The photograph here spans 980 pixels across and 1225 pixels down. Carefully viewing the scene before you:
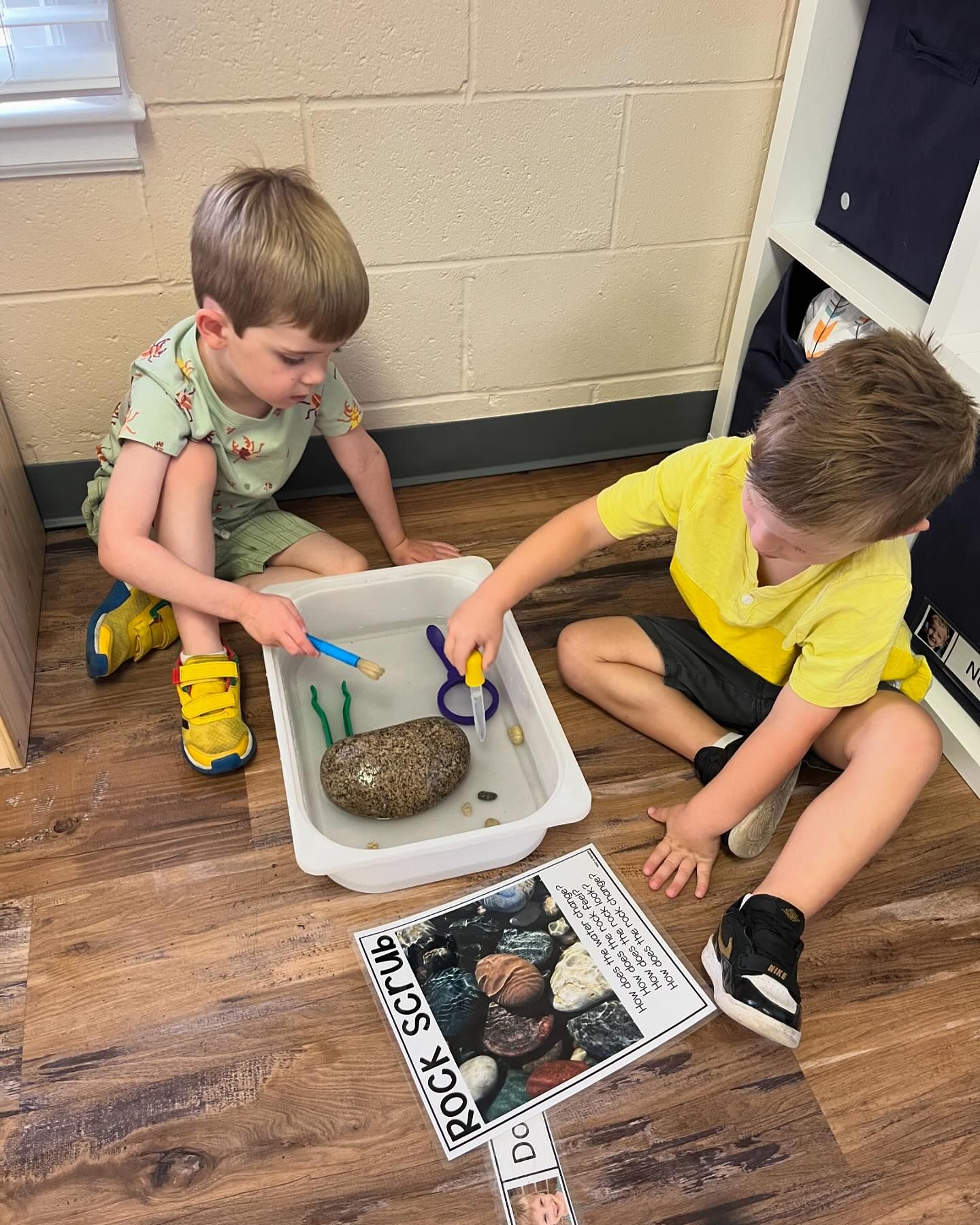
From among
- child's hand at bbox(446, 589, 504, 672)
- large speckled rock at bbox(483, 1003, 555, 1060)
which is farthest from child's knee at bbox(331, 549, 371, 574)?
large speckled rock at bbox(483, 1003, 555, 1060)

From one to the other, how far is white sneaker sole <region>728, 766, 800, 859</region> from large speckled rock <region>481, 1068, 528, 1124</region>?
1.04 ft

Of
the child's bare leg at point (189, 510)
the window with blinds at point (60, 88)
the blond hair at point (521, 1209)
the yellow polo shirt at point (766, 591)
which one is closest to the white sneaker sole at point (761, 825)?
the yellow polo shirt at point (766, 591)

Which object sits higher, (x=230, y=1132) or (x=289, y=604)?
(x=289, y=604)

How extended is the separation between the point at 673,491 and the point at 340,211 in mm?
566

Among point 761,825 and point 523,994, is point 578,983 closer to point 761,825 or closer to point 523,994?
point 523,994

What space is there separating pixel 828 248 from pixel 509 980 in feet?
3.24

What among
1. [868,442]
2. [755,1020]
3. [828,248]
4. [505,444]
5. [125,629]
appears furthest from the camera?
[505,444]

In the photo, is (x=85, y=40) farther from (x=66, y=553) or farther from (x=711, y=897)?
(x=711, y=897)

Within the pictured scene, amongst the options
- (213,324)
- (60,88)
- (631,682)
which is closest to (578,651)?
(631,682)

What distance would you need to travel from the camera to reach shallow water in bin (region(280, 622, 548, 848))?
104cm

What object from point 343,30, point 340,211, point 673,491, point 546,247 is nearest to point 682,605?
point 673,491

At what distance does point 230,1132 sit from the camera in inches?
32.5

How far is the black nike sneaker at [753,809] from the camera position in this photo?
3.31ft

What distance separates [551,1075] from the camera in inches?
33.8
